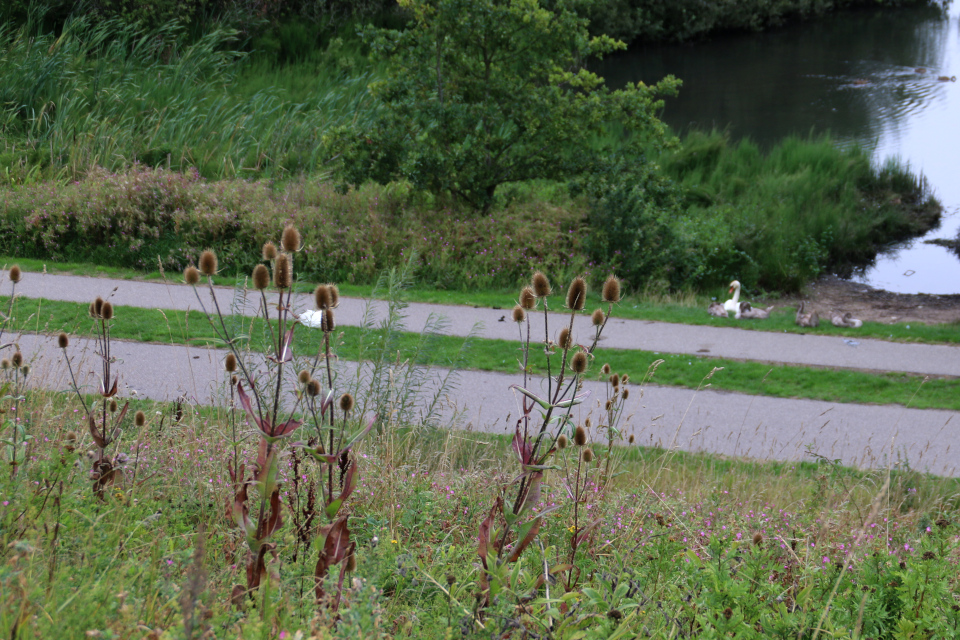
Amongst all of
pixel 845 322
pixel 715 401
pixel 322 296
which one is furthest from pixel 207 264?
pixel 845 322

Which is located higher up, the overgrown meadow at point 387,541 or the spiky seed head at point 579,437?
the spiky seed head at point 579,437

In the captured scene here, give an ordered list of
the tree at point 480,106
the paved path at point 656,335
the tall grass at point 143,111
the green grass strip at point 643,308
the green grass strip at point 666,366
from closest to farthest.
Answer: the green grass strip at point 666,366 → the paved path at point 656,335 → the green grass strip at point 643,308 → the tree at point 480,106 → the tall grass at point 143,111

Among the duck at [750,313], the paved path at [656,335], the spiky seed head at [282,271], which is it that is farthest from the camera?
the duck at [750,313]

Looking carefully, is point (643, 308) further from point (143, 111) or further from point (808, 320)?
point (143, 111)

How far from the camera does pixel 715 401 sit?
685 centimetres

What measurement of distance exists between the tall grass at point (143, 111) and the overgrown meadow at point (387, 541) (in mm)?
10385

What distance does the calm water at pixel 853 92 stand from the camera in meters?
17.8

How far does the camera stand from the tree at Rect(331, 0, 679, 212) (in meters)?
11.0

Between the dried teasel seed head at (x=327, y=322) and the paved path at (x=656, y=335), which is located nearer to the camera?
the dried teasel seed head at (x=327, y=322)

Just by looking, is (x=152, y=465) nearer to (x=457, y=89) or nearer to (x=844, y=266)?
(x=457, y=89)

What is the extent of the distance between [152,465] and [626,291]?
845 centimetres

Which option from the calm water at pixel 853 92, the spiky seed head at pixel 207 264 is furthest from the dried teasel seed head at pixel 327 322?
the calm water at pixel 853 92

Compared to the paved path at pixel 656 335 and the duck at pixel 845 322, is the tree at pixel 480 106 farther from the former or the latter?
the duck at pixel 845 322

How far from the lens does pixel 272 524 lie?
83.4 inches
